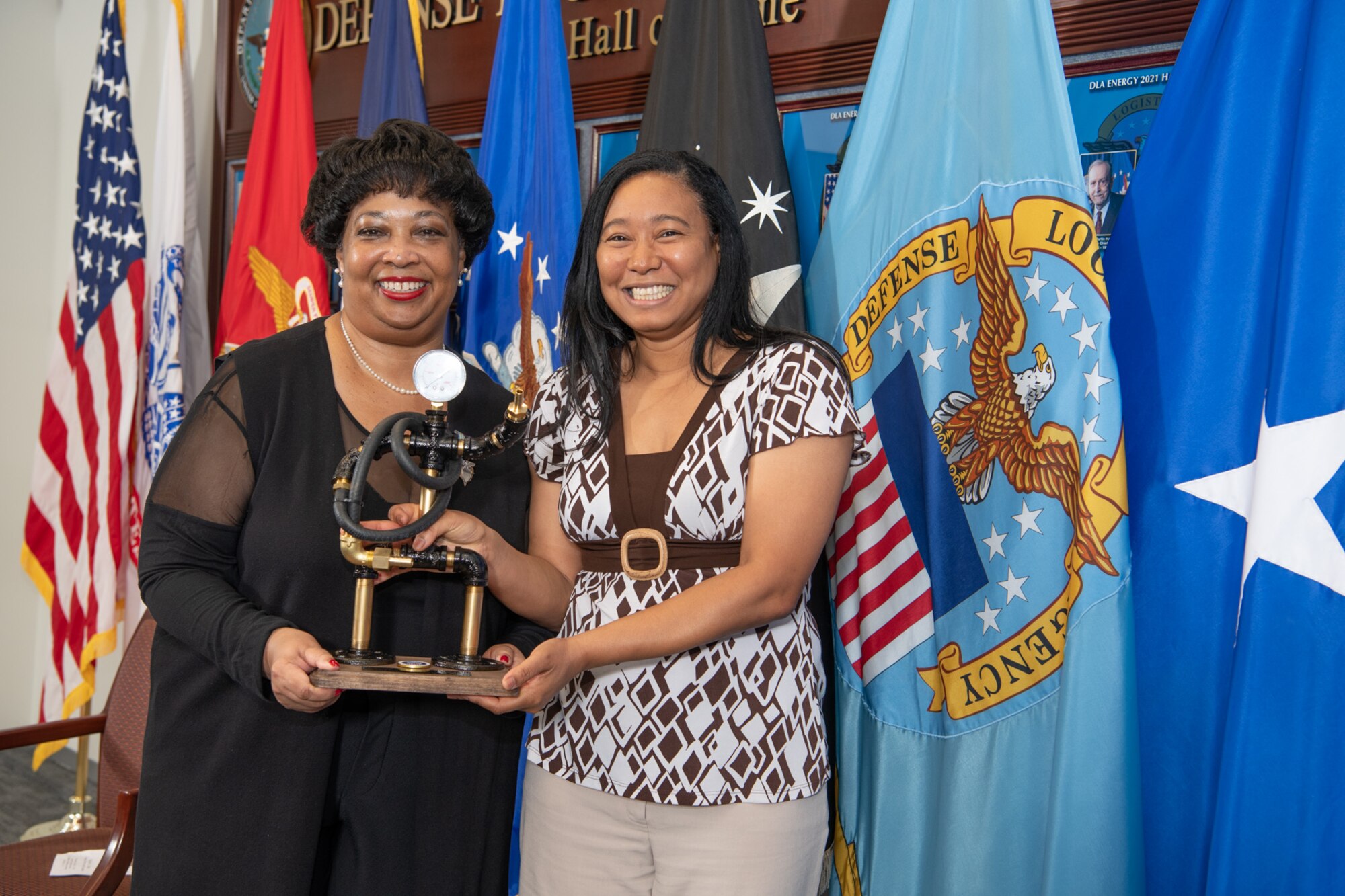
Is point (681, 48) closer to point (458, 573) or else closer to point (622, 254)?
point (622, 254)

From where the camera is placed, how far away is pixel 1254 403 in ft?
5.23

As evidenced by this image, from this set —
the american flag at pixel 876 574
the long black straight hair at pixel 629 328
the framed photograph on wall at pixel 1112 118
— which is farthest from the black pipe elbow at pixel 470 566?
the framed photograph on wall at pixel 1112 118

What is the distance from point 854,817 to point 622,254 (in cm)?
107

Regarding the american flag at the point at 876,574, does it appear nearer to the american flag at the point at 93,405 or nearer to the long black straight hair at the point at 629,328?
the long black straight hair at the point at 629,328

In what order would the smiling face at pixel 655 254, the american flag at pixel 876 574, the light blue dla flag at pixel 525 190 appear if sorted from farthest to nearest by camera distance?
the light blue dla flag at pixel 525 190 < the american flag at pixel 876 574 < the smiling face at pixel 655 254

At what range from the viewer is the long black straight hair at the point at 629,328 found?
5.00 ft

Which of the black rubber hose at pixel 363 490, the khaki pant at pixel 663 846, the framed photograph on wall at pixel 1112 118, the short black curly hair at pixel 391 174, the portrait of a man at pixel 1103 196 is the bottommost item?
the khaki pant at pixel 663 846

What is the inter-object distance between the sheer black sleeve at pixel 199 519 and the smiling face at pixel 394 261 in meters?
0.21

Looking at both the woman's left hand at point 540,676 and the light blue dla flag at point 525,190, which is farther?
the light blue dla flag at point 525,190

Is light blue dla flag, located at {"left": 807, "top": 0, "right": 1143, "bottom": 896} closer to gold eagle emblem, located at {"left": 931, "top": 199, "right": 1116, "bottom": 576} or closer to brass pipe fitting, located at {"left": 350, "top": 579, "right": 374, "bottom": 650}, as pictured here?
gold eagle emblem, located at {"left": 931, "top": 199, "right": 1116, "bottom": 576}

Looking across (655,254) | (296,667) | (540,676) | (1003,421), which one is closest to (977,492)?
(1003,421)

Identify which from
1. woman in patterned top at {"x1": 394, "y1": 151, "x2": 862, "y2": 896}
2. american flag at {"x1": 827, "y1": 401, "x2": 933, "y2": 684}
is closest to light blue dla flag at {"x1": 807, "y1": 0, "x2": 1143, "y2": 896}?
american flag at {"x1": 827, "y1": 401, "x2": 933, "y2": 684}

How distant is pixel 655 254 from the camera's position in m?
1.50

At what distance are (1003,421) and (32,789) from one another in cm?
353
